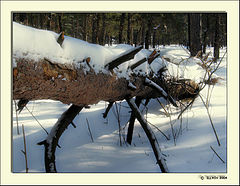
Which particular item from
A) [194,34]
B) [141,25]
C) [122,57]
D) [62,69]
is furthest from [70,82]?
[194,34]

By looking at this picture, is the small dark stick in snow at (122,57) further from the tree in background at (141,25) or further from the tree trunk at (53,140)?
the tree in background at (141,25)

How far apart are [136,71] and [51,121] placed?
5.59ft

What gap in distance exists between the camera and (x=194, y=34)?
4.01 meters

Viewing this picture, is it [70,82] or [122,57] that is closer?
[70,82]

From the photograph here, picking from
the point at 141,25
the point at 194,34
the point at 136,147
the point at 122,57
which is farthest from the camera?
the point at 141,25

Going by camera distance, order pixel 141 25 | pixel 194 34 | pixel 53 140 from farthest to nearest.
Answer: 1. pixel 141 25
2. pixel 194 34
3. pixel 53 140

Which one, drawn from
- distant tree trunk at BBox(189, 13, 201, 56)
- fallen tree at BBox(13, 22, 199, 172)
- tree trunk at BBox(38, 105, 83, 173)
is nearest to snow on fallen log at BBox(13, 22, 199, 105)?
fallen tree at BBox(13, 22, 199, 172)

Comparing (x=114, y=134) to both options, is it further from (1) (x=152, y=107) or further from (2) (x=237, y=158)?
(2) (x=237, y=158)

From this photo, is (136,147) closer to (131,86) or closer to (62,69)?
(131,86)

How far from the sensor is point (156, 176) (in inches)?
40.6

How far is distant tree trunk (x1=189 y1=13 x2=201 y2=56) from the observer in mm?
3957

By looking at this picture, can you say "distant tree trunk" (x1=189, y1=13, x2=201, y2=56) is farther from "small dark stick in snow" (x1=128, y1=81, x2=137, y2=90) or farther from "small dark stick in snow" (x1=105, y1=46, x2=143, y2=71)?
"small dark stick in snow" (x1=105, y1=46, x2=143, y2=71)

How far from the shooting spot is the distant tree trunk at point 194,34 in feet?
13.0

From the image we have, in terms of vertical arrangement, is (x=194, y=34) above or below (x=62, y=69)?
above
